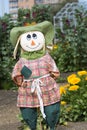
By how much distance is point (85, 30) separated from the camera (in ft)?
31.1

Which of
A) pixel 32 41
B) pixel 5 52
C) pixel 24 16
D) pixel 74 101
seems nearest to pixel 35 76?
pixel 32 41

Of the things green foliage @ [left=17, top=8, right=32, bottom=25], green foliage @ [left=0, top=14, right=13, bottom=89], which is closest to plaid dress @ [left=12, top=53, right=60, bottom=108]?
green foliage @ [left=0, top=14, right=13, bottom=89]

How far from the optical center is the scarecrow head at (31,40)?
4750 mm

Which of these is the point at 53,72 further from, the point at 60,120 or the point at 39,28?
the point at 60,120

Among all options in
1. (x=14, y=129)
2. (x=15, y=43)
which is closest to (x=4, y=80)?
(x=14, y=129)

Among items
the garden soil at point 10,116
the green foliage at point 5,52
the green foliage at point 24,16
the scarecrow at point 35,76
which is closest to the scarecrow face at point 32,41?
the scarecrow at point 35,76

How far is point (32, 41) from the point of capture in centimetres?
474

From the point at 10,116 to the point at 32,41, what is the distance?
1870 millimetres

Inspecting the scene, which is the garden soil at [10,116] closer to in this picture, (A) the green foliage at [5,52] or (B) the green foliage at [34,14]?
(A) the green foliage at [5,52]

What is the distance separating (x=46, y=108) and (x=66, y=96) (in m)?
1.57

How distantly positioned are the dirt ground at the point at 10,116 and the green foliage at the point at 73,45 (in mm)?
2213

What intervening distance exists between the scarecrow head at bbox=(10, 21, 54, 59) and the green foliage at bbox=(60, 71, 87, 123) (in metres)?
1.37

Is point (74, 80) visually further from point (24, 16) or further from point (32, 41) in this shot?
point (24, 16)

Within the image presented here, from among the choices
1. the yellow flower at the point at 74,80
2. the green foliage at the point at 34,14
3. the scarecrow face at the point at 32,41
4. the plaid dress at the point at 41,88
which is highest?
the scarecrow face at the point at 32,41
